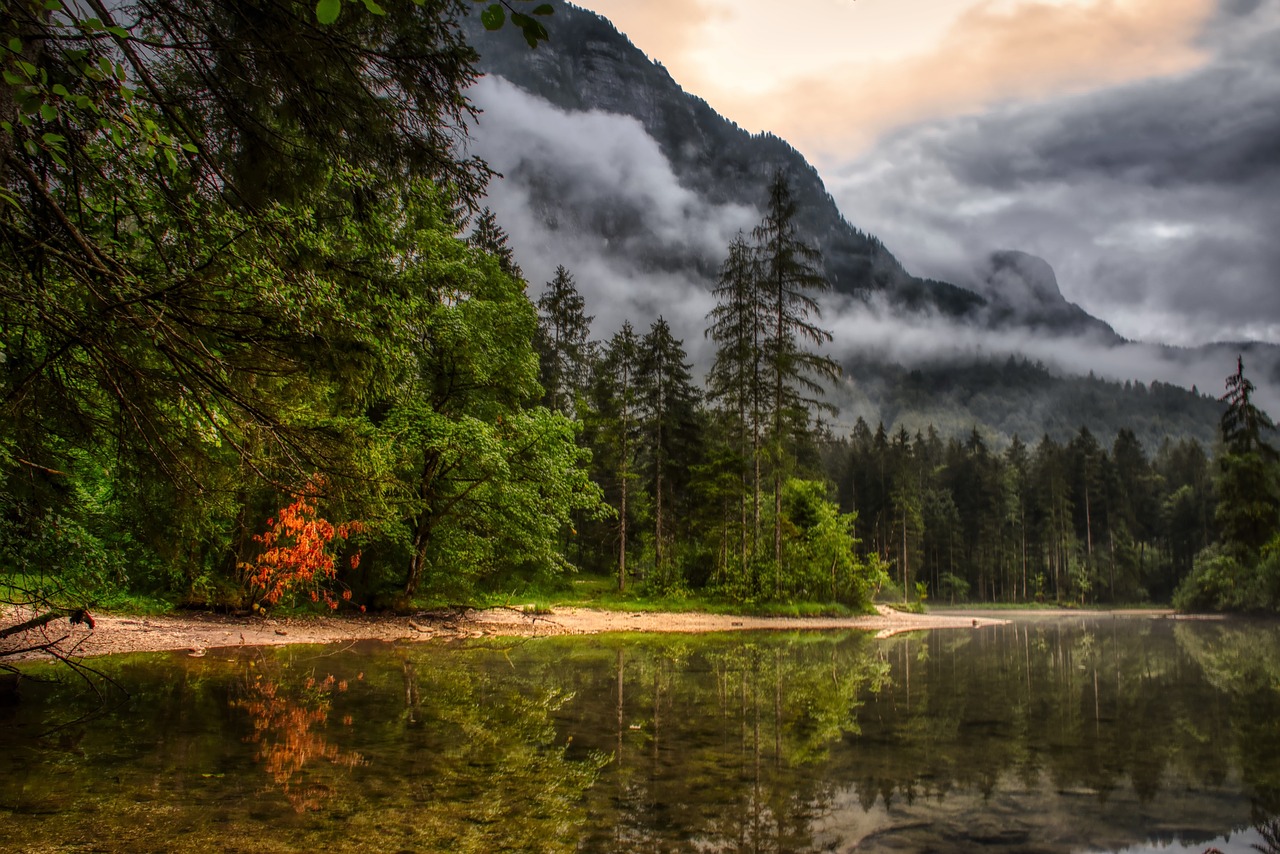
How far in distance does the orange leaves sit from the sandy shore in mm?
906

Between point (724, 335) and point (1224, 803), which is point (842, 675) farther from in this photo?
point (724, 335)

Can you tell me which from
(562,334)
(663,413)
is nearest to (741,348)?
(663,413)

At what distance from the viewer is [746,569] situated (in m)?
32.3

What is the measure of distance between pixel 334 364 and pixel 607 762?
13.5 ft

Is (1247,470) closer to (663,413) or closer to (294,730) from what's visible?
(663,413)

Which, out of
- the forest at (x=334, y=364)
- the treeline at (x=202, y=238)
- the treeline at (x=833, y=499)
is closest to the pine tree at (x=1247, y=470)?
the forest at (x=334, y=364)

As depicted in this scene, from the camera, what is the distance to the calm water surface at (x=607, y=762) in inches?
180

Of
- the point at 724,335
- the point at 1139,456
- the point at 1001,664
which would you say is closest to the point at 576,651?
the point at 1001,664

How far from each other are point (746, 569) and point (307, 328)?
96.8 ft

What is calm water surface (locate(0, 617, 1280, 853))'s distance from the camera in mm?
4574

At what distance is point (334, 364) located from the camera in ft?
16.8

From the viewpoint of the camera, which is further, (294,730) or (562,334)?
(562,334)

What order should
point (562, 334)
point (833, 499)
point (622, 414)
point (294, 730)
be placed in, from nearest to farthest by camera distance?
point (294, 730) < point (622, 414) < point (562, 334) < point (833, 499)

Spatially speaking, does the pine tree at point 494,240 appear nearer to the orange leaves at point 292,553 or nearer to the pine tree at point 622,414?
the pine tree at point 622,414
